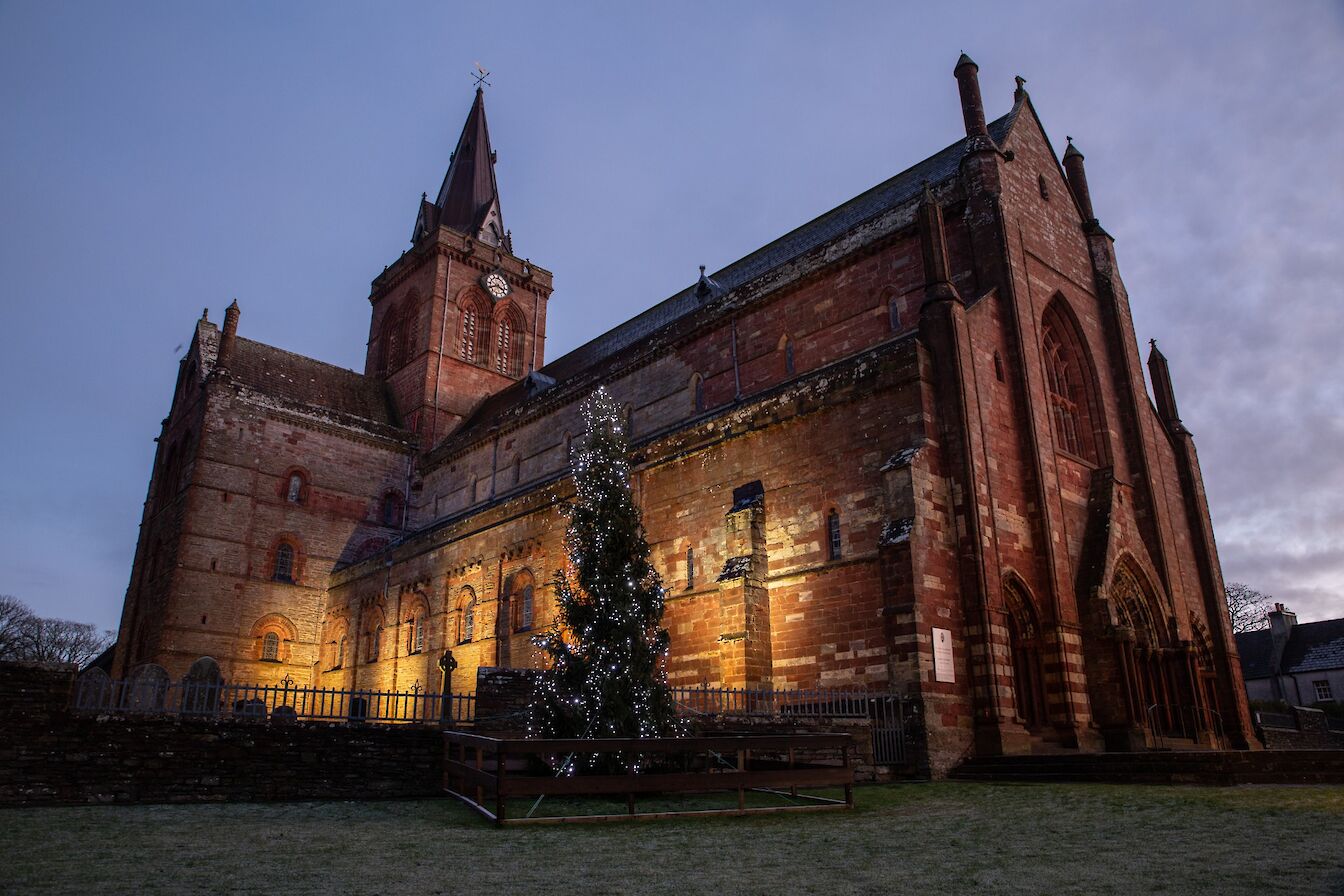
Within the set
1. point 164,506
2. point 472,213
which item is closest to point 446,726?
point 164,506

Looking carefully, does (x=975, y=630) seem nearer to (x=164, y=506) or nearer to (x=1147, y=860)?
(x=1147, y=860)

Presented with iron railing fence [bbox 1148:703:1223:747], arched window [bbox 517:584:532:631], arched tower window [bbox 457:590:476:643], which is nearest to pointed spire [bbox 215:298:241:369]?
arched tower window [bbox 457:590:476:643]

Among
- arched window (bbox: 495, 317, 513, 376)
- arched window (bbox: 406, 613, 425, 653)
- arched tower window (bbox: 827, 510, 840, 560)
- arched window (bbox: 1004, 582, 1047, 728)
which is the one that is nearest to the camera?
arched window (bbox: 1004, 582, 1047, 728)

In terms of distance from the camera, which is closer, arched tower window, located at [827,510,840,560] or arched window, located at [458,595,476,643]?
arched tower window, located at [827,510,840,560]

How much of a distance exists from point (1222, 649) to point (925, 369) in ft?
38.4

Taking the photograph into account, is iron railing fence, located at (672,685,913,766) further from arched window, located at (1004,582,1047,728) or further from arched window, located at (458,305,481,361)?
arched window, located at (458,305,481,361)

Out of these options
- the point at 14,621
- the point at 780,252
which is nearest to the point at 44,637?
the point at 14,621

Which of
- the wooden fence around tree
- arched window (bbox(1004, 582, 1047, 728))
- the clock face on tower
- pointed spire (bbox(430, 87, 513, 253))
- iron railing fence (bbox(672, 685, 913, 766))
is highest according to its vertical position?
pointed spire (bbox(430, 87, 513, 253))

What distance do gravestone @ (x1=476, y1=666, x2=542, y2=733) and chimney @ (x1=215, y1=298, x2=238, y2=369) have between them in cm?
2814

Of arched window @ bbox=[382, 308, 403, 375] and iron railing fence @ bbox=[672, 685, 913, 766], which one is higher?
arched window @ bbox=[382, 308, 403, 375]

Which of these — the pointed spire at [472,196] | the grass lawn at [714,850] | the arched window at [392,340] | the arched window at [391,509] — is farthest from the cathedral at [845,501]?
the pointed spire at [472,196]

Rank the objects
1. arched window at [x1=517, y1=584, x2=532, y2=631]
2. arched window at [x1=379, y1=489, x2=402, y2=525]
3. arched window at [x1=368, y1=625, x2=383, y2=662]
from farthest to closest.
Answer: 1. arched window at [x1=379, y1=489, x2=402, y2=525]
2. arched window at [x1=368, y1=625, x2=383, y2=662]
3. arched window at [x1=517, y1=584, x2=532, y2=631]

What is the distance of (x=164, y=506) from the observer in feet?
123

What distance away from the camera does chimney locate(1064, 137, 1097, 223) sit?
26717mm
